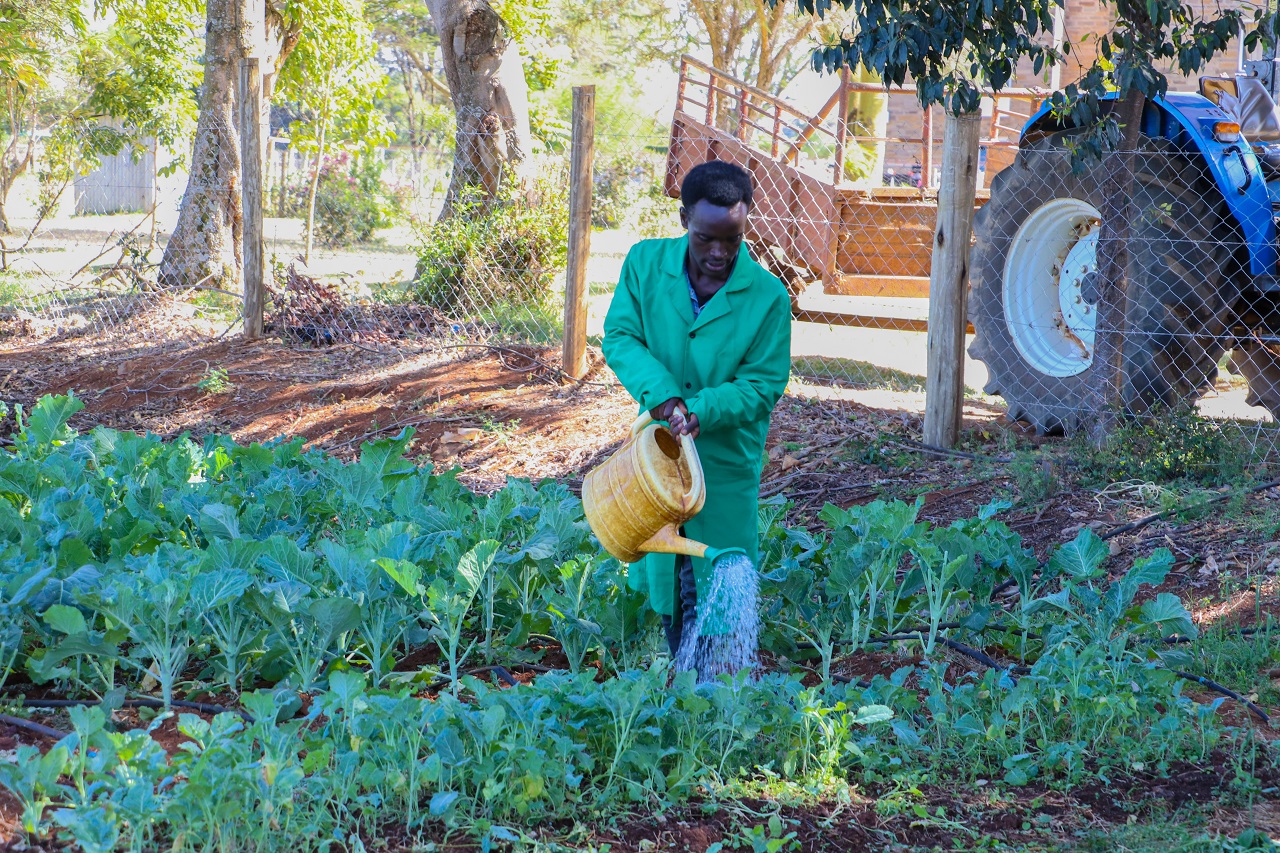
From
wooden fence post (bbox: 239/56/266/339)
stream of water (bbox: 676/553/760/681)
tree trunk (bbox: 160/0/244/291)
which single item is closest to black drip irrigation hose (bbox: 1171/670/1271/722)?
stream of water (bbox: 676/553/760/681)

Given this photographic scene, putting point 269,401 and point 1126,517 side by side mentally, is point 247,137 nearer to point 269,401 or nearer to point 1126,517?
point 269,401

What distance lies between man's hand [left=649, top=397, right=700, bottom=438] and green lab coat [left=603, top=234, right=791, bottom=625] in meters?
0.02

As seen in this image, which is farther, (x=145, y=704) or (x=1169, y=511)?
(x=1169, y=511)

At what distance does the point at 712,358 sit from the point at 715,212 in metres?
0.36

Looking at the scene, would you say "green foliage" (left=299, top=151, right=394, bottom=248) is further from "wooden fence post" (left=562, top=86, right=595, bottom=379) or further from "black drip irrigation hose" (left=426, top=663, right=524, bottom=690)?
"black drip irrigation hose" (left=426, top=663, right=524, bottom=690)

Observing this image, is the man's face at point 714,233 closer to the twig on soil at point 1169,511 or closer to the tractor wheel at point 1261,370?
the twig on soil at point 1169,511

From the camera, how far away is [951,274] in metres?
5.76

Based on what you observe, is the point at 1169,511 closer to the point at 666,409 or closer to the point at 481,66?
the point at 666,409

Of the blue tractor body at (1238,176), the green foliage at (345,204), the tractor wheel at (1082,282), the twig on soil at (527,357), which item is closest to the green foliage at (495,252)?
the twig on soil at (527,357)

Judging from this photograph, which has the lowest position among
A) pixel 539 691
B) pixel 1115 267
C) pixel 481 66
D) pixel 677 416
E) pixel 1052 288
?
pixel 539 691

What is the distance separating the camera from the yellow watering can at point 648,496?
280cm

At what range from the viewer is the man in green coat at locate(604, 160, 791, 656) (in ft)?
9.50

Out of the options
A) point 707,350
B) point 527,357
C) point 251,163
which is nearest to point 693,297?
point 707,350

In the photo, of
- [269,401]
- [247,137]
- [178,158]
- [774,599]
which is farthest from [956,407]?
[178,158]
